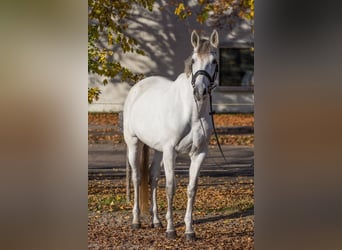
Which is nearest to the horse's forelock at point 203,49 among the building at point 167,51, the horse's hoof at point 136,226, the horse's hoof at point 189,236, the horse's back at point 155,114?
the horse's back at point 155,114

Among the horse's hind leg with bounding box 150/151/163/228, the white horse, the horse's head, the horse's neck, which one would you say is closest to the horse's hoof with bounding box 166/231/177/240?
the white horse

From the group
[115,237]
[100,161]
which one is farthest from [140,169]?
[100,161]

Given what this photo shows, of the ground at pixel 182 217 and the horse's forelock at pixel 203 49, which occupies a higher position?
the horse's forelock at pixel 203 49

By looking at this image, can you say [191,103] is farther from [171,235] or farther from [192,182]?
[171,235]

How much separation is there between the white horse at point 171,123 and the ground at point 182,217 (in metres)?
0.17

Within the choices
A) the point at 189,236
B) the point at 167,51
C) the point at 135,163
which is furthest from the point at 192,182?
the point at 167,51

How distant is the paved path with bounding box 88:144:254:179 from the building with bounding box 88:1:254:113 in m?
3.86

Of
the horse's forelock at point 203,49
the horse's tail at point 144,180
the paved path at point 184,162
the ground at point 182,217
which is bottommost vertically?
the ground at point 182,217

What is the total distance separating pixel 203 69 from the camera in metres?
6.15

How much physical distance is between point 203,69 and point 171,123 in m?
0.69

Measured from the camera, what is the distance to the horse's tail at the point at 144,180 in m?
7.21

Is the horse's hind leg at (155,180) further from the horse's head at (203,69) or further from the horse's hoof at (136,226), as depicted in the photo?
the horse's head at (203,69)
